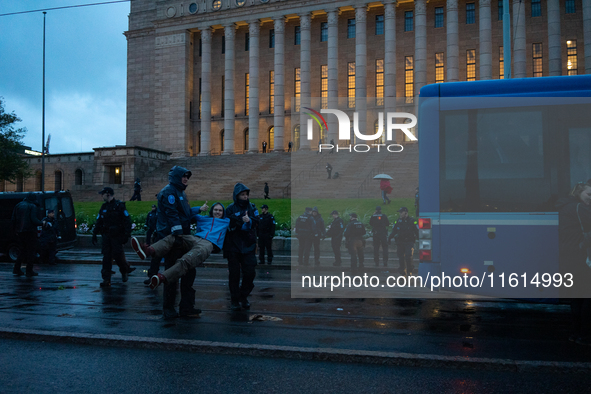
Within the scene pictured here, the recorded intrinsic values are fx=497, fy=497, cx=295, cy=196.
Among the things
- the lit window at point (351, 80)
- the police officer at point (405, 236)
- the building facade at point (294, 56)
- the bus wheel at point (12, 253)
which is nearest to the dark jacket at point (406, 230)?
the police officer at point (405, 236)

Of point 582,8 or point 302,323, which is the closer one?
point 302,323

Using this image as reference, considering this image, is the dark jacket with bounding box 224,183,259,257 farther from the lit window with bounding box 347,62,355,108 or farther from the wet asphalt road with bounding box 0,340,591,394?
the lit window with bounding box 347,62,355,108

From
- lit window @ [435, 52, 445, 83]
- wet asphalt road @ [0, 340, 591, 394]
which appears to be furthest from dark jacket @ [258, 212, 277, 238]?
lit window @ [435, 52, 445, 83]

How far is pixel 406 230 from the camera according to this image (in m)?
11.8

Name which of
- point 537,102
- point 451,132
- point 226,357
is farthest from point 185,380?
point 537,102

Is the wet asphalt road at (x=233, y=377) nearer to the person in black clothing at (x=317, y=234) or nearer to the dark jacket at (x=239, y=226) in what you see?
the dark jacket at (x=239, y=226)

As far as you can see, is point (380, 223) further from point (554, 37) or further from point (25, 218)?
point (554, 37)

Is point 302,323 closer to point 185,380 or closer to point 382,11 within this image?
point 185,380

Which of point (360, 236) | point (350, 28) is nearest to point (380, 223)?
point (360, 236)

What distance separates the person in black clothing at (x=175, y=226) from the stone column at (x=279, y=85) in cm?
4249

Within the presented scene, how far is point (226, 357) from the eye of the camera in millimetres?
5023

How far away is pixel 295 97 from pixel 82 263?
3985 centimetres

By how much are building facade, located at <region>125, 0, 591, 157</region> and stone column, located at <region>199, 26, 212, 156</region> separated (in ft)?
0.34

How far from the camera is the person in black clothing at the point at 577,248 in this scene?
526cm
